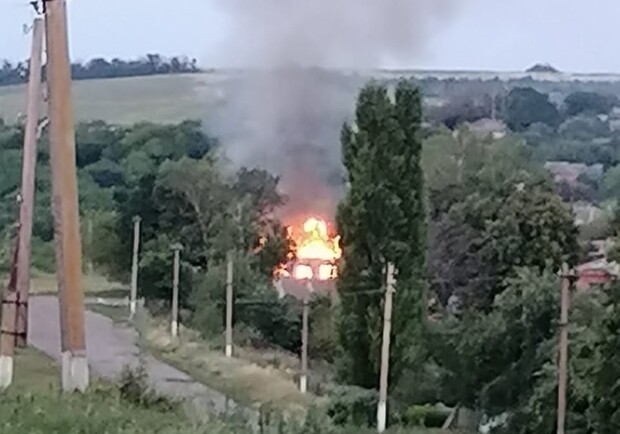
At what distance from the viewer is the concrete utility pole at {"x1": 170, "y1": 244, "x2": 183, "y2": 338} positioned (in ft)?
108

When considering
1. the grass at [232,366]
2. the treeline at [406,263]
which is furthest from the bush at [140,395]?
the grass at [232,366]

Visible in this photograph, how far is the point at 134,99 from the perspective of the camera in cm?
9788

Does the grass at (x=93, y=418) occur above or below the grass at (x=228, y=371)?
above

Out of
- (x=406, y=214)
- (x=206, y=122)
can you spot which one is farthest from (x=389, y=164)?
(x=206, y=122)

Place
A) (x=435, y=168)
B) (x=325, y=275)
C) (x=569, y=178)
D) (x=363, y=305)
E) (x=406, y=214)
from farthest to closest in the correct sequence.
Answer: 1. (x=569, y=178)
2. (x=435, y=168)
3. (x=325, y=275)
4. (x=406, y=214)
5. (x=363, y=305)

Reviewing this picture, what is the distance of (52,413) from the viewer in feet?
25.4

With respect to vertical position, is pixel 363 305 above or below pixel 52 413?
below

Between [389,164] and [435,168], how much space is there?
23.4 m

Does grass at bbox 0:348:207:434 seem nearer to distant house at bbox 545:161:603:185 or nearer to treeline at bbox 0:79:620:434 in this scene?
treeline at bbox 0:79:620:434

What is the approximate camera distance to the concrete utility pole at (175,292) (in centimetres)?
3294

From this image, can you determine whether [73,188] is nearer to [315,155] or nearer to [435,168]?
[315,155]

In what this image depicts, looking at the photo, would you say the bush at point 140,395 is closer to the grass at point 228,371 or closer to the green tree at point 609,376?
the green tree at point 609,376

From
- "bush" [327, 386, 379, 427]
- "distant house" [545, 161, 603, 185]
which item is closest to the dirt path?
"bush" [327, 386, 379, 427]

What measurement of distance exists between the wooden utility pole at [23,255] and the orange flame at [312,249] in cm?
2120
